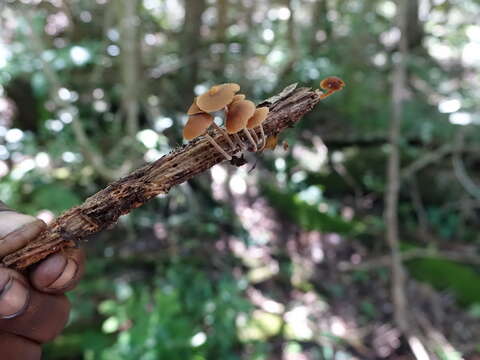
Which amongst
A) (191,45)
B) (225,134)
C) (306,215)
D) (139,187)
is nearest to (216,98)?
(225,134)

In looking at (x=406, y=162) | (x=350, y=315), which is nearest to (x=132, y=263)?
(x=350, y=315)

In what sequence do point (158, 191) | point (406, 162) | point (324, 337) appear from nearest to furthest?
point (158, 191) → point (324, 337) → point (406, 162)

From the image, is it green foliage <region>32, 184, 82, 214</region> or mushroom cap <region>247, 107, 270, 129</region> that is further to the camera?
green foliage <region>32, 184, 82, 214</region>

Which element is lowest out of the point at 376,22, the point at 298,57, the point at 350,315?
the point at 350,315

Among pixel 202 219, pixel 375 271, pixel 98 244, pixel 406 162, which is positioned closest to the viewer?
pixel 98 244

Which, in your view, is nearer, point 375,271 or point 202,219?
point 202,219

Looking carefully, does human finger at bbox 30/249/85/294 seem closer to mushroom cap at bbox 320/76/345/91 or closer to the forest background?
mushroom cap at bbox 320/76/345/91

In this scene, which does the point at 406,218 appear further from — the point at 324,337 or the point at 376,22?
the point at 376,22

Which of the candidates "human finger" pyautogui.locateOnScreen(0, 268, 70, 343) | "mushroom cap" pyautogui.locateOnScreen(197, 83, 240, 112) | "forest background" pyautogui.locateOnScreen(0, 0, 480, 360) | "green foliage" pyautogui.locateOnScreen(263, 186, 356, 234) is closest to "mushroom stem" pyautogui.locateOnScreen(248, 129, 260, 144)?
"mushroom cap" pyautogui.locateOnScreen(197, 83, 240, 112)
